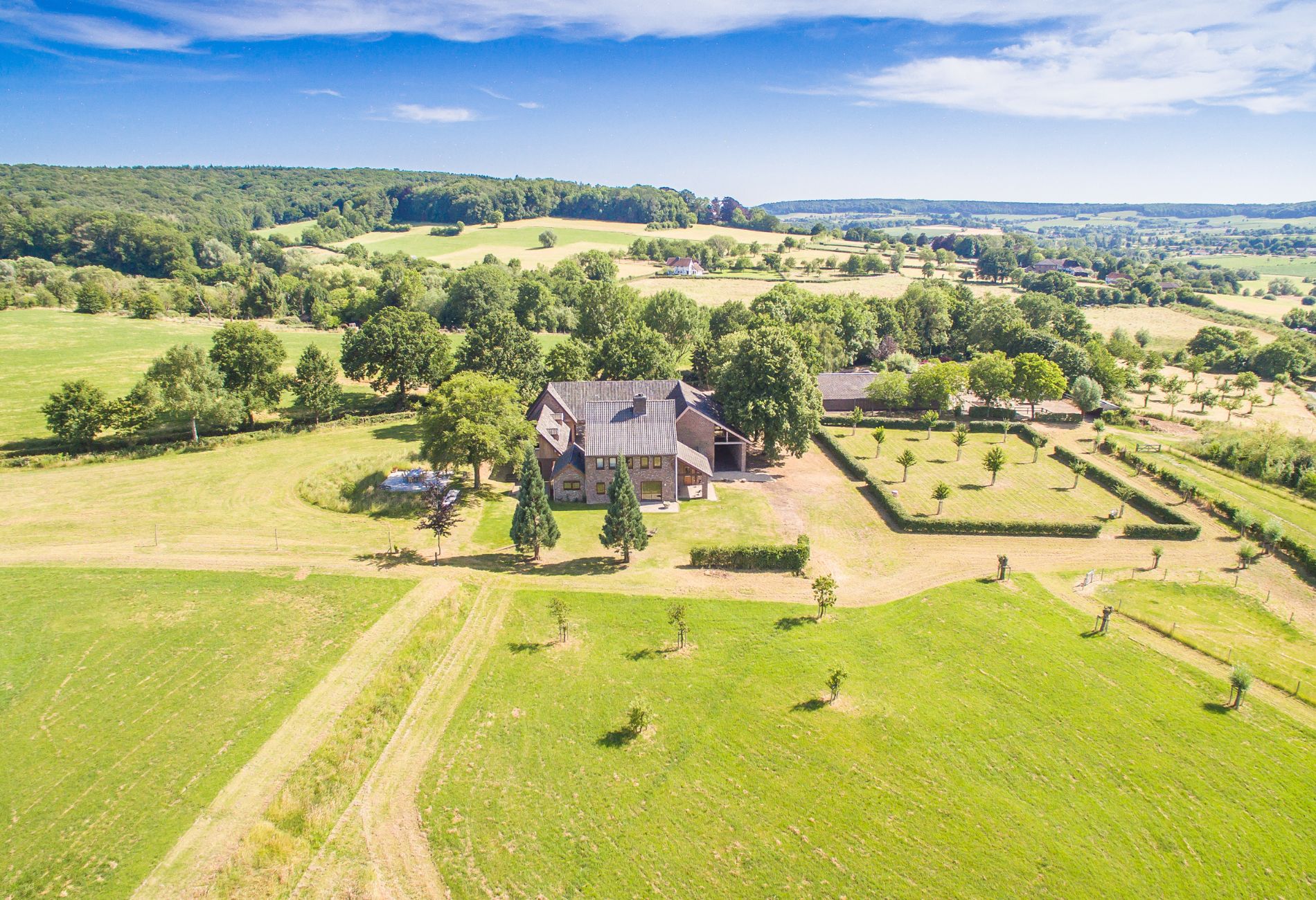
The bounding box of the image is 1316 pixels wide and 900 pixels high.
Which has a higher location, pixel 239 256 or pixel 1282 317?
pixel 239 256

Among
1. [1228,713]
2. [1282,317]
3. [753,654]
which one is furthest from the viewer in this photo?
[1282,317]

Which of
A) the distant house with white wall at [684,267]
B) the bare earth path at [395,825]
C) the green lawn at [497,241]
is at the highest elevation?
the green lawn at [497,241]

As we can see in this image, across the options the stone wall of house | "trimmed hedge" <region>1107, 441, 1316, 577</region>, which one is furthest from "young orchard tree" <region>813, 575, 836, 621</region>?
"trimmed hedge" <region>1107, 441, 1316, 577</region>

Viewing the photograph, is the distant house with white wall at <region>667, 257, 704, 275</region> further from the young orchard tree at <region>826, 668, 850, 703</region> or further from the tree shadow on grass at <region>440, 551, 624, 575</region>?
the young orchard tree at <region>826, 668, 850, 703</region>

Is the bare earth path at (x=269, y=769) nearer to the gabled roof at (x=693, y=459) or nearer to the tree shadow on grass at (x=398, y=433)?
the gabled roof at (x=693, y=459)

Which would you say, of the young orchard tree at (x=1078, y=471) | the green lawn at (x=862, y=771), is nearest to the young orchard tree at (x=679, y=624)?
the green lawn at (x=862, y=771)

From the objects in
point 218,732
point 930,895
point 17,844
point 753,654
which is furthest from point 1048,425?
point 17,844

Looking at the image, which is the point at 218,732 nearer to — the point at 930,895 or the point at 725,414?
the point at 930,895
